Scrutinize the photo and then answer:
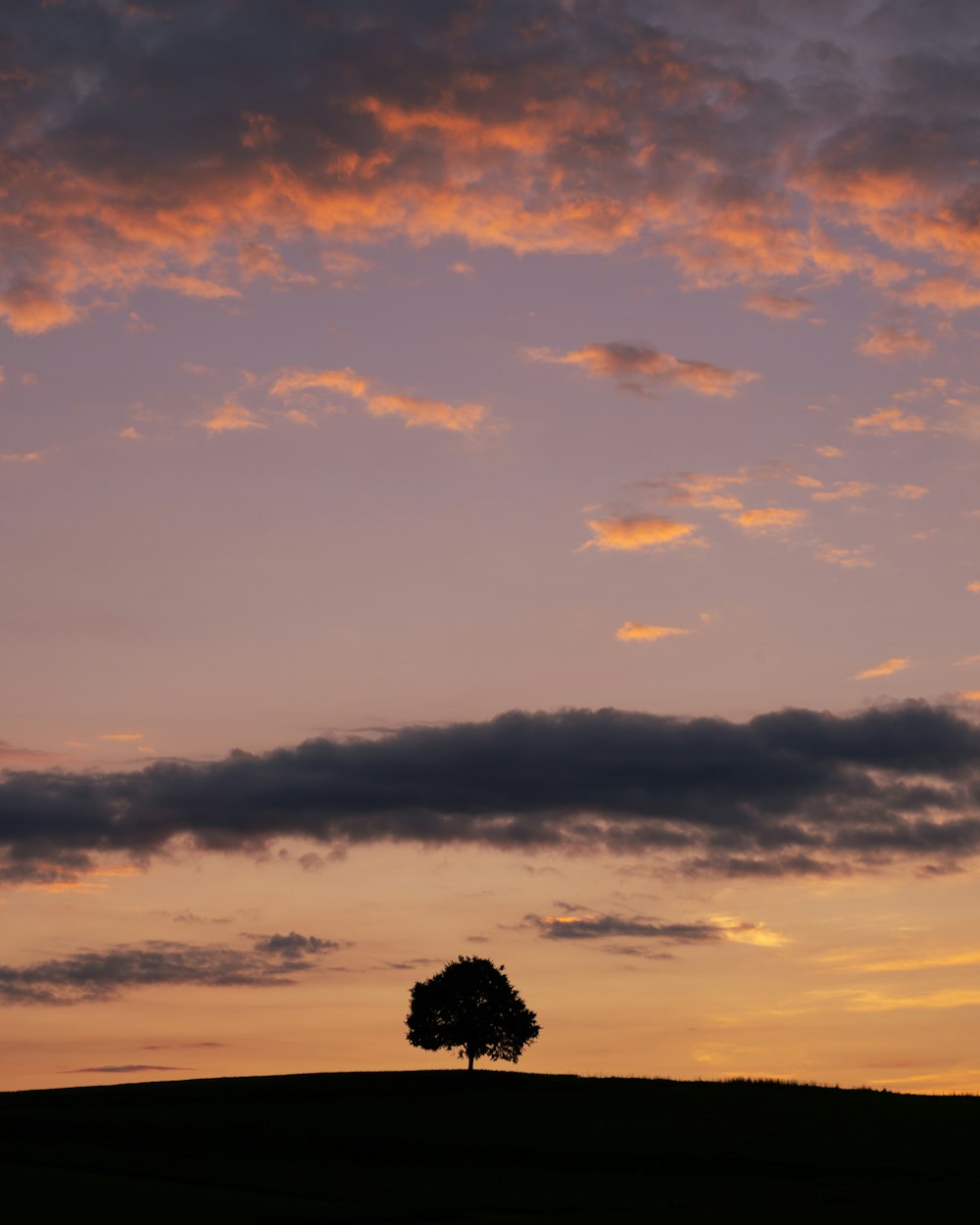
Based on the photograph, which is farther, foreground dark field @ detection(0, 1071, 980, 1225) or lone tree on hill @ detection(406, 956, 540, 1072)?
lone tree on hill @ detection(406, 956, 540, 1072)

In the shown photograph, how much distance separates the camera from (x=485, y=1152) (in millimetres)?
59906

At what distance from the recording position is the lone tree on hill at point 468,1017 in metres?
102

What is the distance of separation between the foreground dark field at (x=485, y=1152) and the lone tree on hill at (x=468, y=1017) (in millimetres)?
15066

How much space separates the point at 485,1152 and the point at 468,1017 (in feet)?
139

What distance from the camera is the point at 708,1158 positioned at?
2239 inches

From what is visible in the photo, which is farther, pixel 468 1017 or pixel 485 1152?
pixel 468 1017

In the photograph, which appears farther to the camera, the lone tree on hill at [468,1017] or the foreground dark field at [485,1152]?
the lone tree on hill at [468,1017]

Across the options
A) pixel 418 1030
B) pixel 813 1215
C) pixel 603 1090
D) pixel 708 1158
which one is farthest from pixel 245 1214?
pixel 418 1030

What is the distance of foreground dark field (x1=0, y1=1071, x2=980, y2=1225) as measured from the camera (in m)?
45.5

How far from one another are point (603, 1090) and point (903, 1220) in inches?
1646

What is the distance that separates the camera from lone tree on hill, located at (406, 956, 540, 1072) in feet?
333

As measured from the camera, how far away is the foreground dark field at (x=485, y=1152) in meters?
45.5

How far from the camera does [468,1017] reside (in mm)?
101625

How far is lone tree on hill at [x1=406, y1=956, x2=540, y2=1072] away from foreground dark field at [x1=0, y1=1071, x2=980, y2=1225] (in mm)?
15066
